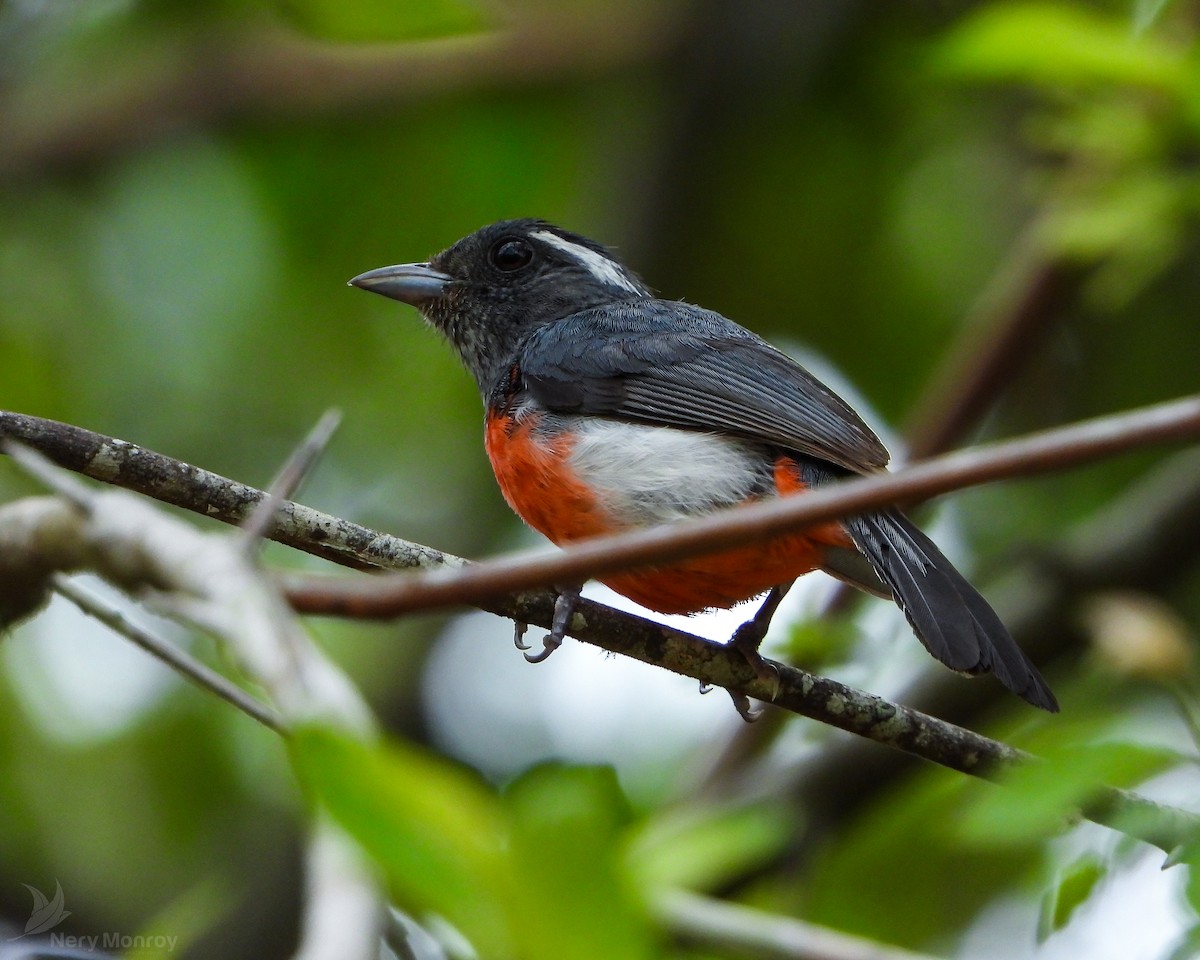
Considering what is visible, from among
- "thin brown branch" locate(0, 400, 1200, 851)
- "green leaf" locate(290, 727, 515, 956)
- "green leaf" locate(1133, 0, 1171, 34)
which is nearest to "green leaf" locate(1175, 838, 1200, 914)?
"thin brown branch" locate(0, 400, 1200, 851)

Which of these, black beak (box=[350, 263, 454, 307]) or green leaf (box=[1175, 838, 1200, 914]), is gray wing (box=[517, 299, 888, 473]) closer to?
black beak (box=[350, 263, 454, 307])

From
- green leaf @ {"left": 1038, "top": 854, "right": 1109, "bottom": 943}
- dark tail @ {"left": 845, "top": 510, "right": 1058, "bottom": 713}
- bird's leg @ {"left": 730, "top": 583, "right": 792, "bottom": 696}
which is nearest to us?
green leaf @ {"left": 1038, "top": 854, "right": 1109, "bottom": 943}

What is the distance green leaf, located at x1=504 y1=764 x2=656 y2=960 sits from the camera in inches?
48.0

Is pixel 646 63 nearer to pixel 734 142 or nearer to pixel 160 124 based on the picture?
pixel 734 142

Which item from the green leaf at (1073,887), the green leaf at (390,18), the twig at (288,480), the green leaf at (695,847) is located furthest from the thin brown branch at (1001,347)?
the twig at (288,480)

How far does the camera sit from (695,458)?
3.85m

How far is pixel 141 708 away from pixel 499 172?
110 inches

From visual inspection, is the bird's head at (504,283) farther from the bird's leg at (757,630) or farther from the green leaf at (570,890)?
the green leaf at (570,890)

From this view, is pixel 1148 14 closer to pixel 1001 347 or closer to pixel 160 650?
pixel 1001 347

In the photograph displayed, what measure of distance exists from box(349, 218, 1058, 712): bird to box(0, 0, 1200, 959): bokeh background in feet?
3.51

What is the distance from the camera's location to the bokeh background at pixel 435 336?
5105mm

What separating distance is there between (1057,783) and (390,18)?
175 cm

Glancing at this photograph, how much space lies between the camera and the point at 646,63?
6414 millimetres

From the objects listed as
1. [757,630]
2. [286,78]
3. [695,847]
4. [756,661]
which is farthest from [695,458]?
[286,78]
